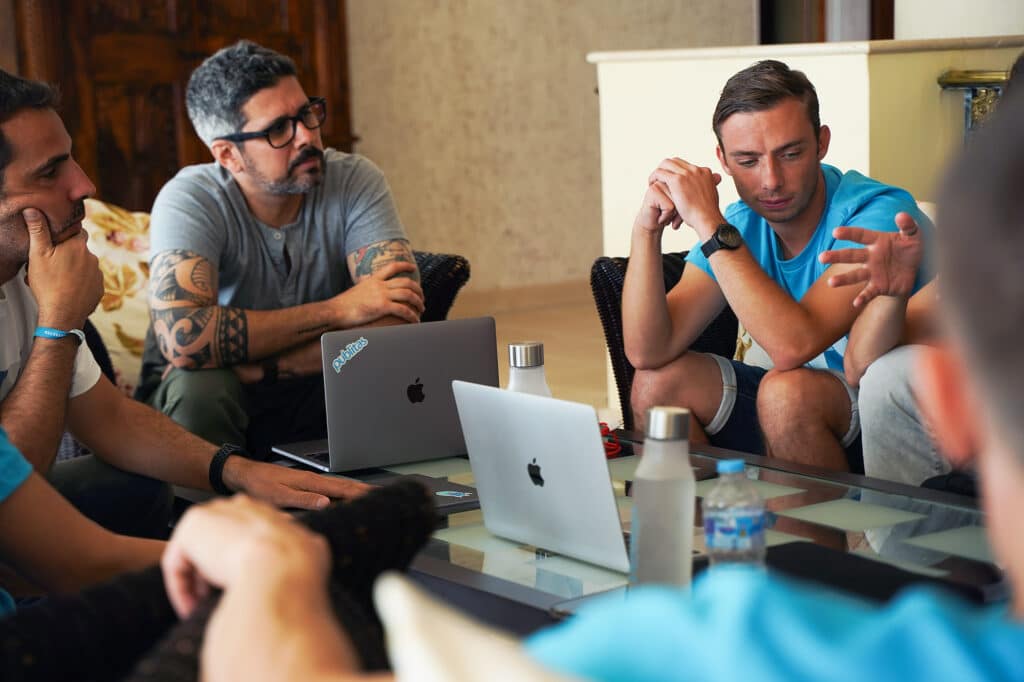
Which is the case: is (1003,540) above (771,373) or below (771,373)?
above

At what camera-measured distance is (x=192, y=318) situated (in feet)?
8.91

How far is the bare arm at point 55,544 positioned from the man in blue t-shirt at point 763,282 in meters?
1.34

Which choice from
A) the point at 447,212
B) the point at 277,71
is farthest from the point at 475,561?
the point at 447,212

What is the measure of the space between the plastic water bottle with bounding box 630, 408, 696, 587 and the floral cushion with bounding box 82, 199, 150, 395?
6.72 feet

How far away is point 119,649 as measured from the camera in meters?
0.86

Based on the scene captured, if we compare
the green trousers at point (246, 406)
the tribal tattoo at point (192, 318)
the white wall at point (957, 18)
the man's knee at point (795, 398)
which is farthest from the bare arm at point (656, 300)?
the white wall at point (957, 18)

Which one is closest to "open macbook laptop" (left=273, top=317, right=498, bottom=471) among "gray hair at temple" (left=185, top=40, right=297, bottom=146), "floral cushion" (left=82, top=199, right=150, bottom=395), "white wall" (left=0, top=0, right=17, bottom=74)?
"gray hair at temple" (left=185, top=40, right=297, bottom=146)

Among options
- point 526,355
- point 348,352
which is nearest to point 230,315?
point 348,352

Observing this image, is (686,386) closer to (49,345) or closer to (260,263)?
(260,263)

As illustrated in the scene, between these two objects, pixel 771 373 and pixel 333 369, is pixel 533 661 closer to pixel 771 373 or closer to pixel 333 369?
pixel 333 369

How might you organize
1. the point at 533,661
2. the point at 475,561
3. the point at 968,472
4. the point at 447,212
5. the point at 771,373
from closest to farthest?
the point at 533,661, the point at 475,561, the point at 968,472, the point at 771,373, the point at 447,212

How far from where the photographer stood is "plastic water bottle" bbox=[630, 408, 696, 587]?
4.25ft

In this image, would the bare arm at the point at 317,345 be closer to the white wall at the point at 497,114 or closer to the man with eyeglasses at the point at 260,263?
the man with eyeglasses at the point at 260,263

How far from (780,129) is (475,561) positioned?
1.31 m
